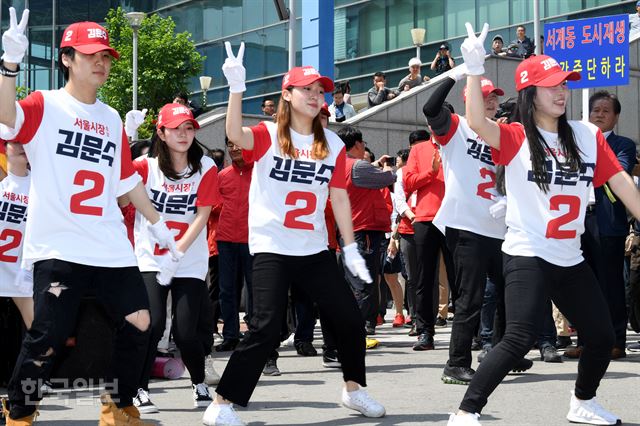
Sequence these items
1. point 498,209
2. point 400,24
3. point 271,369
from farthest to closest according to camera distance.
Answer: point 400,24, point 271,369, point 498,209

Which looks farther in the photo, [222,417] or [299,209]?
[299,209]

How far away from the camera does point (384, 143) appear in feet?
70.0

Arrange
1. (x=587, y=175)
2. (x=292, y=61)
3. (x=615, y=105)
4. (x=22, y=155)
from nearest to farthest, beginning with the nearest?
(x=587, y=175) < (x=22, y=155) < (x=615, y=105) < (x=292, y=61)

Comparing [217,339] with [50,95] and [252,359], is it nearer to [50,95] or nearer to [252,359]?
[252,359]

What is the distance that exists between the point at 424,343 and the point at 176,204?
13.1 feet

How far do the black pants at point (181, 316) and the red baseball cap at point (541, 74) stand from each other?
247cm

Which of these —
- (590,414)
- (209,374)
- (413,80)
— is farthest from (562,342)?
(413,80)

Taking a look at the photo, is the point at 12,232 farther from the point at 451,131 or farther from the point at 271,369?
the point at 451,131

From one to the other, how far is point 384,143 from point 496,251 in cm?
1321

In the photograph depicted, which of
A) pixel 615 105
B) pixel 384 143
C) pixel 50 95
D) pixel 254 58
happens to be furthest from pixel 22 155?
pixel 254 58

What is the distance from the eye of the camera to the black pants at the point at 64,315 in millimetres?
5395

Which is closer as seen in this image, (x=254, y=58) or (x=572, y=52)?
(x=572, y=52)

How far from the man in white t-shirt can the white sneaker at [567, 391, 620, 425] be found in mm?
2510

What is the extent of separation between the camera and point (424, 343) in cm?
1045
